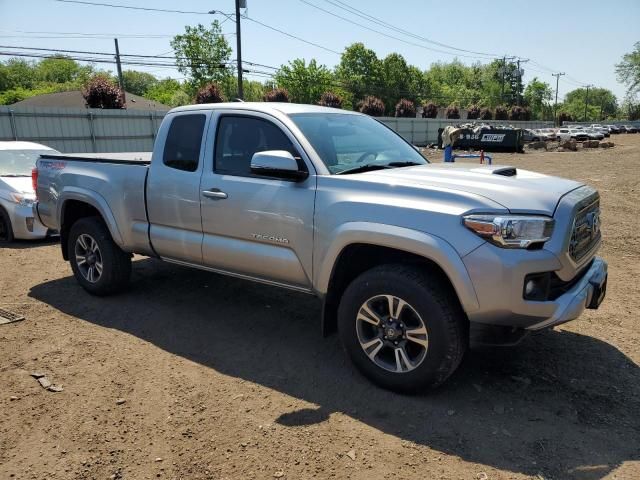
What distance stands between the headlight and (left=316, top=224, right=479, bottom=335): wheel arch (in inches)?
8.2

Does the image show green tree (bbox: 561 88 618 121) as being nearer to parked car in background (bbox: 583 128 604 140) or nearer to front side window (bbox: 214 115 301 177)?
parked car in background (bbox: 583 128 604 140)

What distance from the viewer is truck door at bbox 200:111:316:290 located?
3.69 meters

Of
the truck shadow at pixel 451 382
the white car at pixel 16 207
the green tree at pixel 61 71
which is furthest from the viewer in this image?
the green tree at pixel 61 71

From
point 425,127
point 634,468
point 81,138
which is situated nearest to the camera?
point 634,468

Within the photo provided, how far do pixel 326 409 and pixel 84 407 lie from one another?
1.59m

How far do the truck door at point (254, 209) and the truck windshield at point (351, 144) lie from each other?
19 centimetres

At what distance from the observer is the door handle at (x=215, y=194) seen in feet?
13.4

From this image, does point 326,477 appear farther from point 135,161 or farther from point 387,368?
point 135,161

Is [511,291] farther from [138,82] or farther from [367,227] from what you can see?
[138,82]

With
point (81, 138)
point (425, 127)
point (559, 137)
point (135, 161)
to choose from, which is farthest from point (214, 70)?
point (135, 161)

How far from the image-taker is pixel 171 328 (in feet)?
15.3

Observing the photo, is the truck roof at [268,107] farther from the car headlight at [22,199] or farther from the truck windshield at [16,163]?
the truck windshield at [16,163]

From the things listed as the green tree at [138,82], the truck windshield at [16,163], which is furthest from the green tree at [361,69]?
the truck windshield at [16,163]

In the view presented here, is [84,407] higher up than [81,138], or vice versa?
[81,138]
